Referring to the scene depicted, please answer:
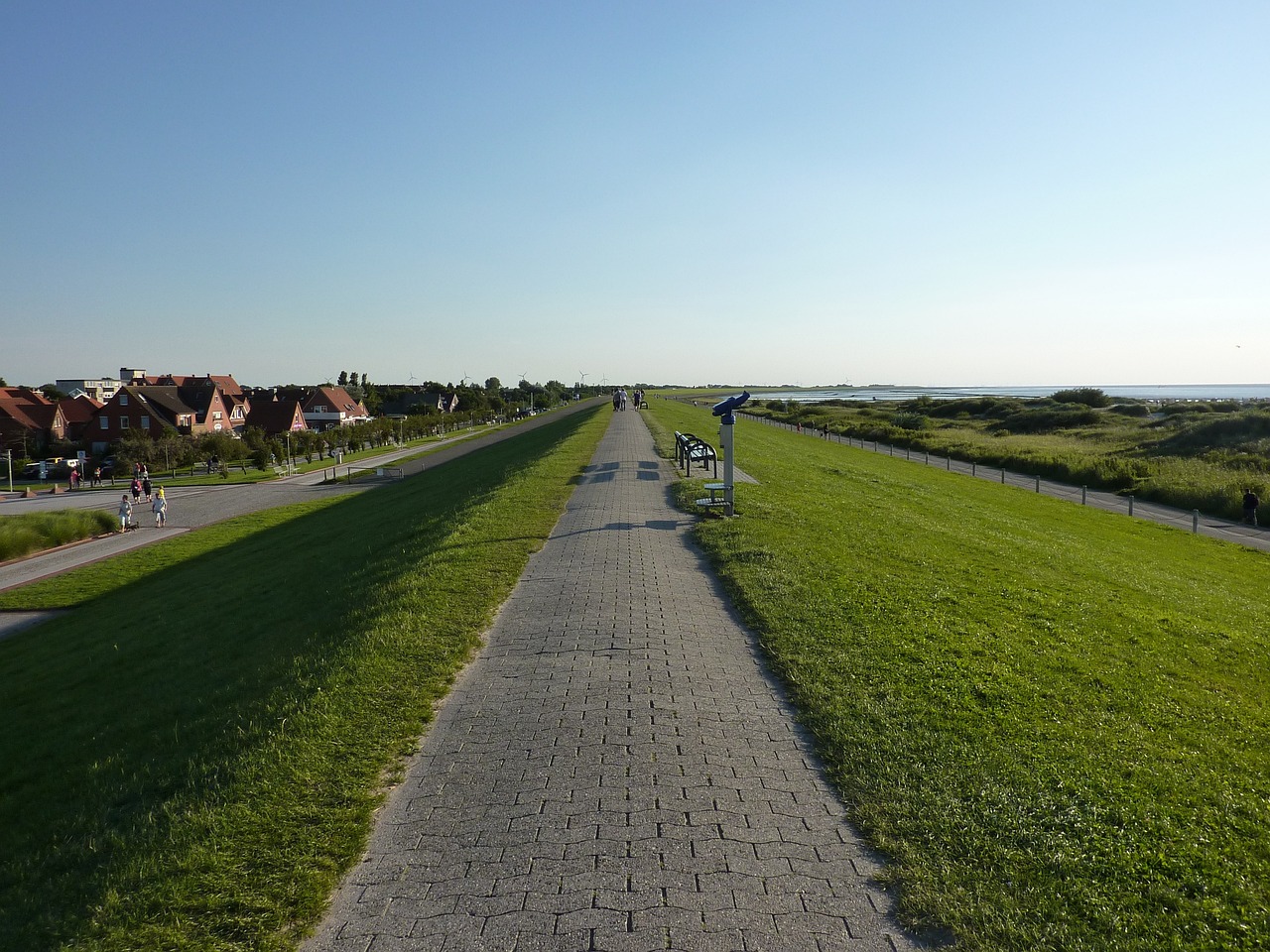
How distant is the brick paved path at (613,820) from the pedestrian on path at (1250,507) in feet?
80.9

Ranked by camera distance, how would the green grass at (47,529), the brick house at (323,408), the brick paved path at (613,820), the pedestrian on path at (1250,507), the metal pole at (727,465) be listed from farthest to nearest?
the brick house at (323,408) → the pedestrian on path at (1250,507) → the green grass at (47,529) → the metal pole at (727,465) → the brick paved path at (613,820)

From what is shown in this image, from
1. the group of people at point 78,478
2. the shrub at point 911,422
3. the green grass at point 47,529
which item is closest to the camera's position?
the green grass at point 47,529

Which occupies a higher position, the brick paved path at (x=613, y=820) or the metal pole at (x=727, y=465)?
the metal pole at (x=727, y=465)

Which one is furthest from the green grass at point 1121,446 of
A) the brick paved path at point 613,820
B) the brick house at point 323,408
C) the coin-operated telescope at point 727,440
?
the brick house at point 323,408

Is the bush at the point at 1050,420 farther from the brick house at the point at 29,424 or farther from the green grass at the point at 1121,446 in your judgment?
the brick house at the point at 29,424

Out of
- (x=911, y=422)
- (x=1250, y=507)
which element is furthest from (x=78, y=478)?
(x=911, y=422)

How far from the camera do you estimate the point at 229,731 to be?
4.96 metres

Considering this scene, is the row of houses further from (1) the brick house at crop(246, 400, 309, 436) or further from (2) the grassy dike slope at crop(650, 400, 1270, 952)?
(2) the grassy dike slope at crop(650, 400, 1270, 952)

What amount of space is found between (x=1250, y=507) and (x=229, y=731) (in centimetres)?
2853

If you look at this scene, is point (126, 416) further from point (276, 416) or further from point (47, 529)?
point (47, 529)

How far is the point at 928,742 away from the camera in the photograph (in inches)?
176

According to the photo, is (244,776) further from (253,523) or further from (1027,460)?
(1027,460)

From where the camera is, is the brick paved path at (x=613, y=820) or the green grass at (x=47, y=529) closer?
the brick paved path at (x=613, y=820)

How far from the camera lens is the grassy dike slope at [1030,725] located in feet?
10.2
